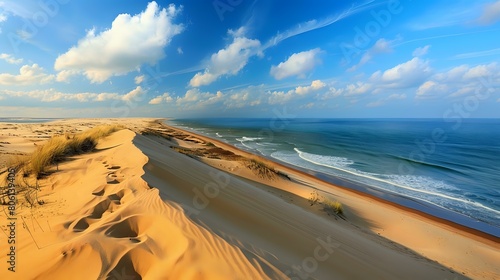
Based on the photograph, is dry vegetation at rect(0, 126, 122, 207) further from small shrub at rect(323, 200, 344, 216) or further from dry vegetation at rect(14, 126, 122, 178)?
small shrub at rect(323, 200, 344, 216)

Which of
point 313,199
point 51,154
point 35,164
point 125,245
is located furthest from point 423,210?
point 51,154

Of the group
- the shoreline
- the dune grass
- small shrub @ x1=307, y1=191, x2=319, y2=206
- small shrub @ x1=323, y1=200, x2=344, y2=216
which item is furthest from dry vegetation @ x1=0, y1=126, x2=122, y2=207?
the shoreline

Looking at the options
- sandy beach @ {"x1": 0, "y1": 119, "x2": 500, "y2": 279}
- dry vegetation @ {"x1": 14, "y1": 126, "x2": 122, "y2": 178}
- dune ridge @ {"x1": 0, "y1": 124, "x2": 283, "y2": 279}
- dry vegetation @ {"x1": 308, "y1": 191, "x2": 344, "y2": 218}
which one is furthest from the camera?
dry vegetation @ {"x1": 308, "y1": 191, "x2": 344, "y2": 218}

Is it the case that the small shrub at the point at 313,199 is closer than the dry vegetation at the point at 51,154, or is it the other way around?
the dry vegetation at the point at 51,154

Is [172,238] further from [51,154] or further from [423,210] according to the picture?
[423,210]

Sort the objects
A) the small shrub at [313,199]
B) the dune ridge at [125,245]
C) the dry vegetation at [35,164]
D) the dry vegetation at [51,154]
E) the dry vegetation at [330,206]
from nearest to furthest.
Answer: the dune ridge at [125,245]
the dry vegetation at [35,164]
the dry vegetation at [51,154]
the dry vegetation at [330,206]
the small shrub at [313,199]

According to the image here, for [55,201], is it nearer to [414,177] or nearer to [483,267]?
[483,267]

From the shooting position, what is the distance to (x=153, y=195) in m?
4.38

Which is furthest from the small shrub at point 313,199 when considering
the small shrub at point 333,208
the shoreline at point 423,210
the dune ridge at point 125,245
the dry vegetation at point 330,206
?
the dune ridge at point 125,245

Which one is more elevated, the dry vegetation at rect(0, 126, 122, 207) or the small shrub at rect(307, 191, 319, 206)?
the dry vegetation at rect(0, 126, 122, 207)

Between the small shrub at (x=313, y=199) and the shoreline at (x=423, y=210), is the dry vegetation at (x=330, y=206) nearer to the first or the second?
the small shrub at (x=313, y=199)

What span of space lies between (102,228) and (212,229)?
1532 mm

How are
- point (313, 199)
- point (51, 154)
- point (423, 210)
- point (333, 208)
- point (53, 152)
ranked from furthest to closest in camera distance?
point (423, 210) → point (313, 199) → point (333, 208) → point (53, 152) → point (51, 154)

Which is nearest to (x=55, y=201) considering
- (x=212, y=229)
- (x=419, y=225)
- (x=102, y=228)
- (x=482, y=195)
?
(x=102, y=228)
